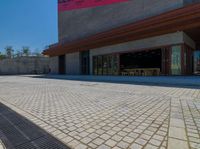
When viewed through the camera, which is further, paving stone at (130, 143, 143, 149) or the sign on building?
the sign on building

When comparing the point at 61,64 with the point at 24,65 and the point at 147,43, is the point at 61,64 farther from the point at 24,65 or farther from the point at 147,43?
the point at 147,43

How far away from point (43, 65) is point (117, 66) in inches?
1160

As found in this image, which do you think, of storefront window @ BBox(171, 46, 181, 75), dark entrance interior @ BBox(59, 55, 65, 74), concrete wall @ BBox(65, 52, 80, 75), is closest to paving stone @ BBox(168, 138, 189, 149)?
storefront window @ BBox(171, 46, 181, 75)

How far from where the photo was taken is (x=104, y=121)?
4.16 meters

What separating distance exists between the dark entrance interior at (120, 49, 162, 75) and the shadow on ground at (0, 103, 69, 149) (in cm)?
1555

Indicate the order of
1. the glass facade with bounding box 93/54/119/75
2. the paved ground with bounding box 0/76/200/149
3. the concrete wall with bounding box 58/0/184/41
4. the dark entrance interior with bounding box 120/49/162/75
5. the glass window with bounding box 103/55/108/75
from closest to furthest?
the paved ground with bounding box 0/76/200/149, the dark entrance interior with bounding box 120/49/162/75, the concrete wall with bounding box 58/0/184/41, the glass facade with bounding box 93/54/119/75, the glass window with bounding box 103/55/108/75

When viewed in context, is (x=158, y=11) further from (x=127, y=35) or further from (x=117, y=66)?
(x=117, y=66)

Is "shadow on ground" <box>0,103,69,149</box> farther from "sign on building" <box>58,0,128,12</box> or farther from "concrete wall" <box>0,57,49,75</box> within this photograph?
"concrete wall" <box>0,57,49,75</box>

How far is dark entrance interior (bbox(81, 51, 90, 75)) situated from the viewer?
26123mm

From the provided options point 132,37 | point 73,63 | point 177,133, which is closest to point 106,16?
point 132,37

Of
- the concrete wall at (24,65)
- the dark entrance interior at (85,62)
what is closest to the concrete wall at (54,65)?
the dark entrance interior at (85,62)

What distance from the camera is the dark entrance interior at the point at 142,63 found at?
17.8 meters

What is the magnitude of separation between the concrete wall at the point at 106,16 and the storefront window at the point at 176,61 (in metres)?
4.41

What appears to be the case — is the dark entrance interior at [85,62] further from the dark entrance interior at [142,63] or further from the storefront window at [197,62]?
the storefront window at [197,62]
